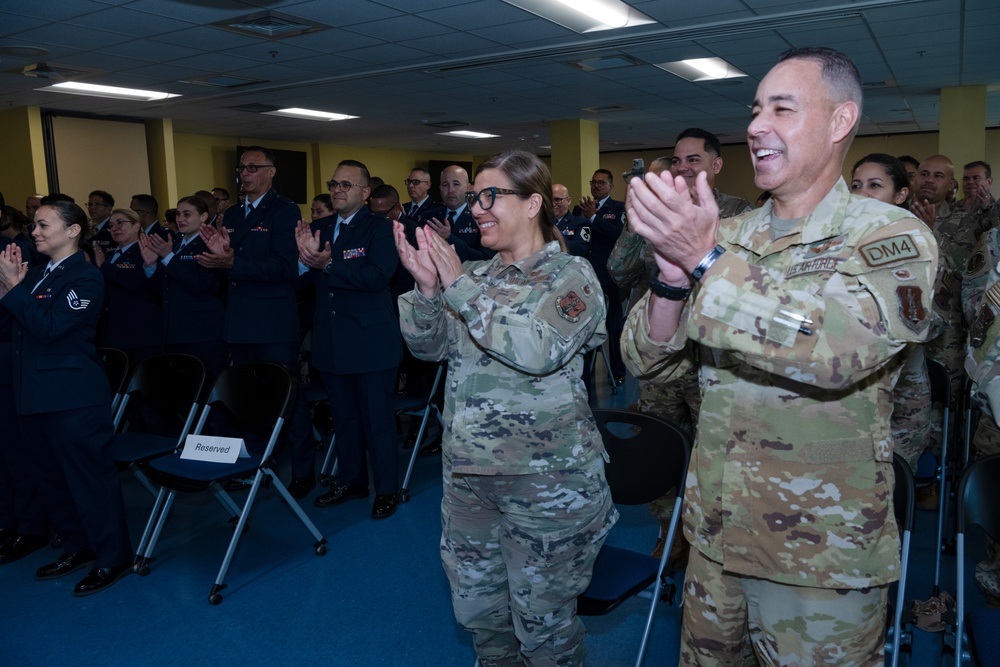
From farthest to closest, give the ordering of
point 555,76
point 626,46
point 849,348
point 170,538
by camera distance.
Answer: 1. point 555,76
2. point 626,46
3. point 170,538
4. point 849,348

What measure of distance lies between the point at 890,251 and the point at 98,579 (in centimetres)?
319

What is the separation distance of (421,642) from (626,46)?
5945 mm

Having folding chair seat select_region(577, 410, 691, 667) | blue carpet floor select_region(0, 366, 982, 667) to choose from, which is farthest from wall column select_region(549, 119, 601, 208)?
folding chair seat select_region(577, 410, 691, 667)

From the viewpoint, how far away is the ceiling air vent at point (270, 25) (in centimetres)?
583

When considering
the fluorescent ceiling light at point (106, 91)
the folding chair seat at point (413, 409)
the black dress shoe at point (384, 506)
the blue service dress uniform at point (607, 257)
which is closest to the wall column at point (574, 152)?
the blue service dress uniform at point (607, 257)

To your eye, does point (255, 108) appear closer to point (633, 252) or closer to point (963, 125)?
point (633, 252)

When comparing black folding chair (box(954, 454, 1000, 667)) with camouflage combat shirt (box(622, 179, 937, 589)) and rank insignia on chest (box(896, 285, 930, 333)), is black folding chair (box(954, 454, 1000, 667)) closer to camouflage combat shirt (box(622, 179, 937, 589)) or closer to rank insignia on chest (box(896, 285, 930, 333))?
camouflage combat shirt (box(622, 179, 937, 589))

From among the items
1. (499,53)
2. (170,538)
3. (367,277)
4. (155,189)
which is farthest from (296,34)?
(155,189)

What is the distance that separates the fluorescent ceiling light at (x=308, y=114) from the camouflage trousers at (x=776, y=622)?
10.5 meters

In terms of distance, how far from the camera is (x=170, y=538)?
3588mm

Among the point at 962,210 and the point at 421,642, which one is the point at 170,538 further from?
the point at 962,210

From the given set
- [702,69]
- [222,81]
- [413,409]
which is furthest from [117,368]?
[702,69]

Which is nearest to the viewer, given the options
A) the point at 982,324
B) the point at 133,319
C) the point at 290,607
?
the point at 982,324

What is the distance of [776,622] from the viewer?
133cm
